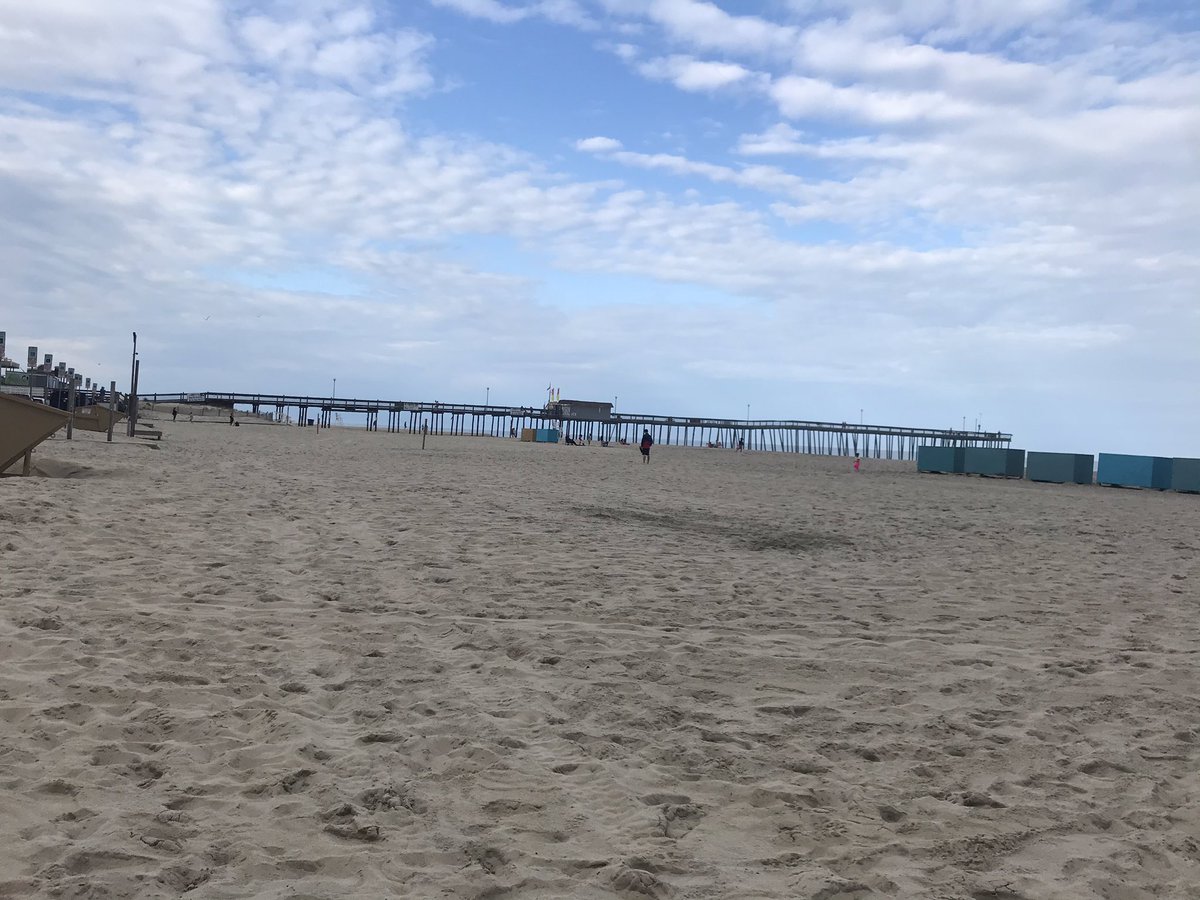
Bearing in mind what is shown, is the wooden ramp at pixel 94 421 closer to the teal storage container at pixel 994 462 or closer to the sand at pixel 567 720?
the sand at pixel 567 720

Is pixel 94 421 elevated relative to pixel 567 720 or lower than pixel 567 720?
elevated

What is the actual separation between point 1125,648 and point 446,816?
4.99m

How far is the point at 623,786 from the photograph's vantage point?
3.53 metres

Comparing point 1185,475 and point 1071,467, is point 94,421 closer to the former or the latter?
point 1071,467

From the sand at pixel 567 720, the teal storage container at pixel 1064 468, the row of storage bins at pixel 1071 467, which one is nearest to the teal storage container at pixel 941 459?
the row of storage bins at pixel 1071 467

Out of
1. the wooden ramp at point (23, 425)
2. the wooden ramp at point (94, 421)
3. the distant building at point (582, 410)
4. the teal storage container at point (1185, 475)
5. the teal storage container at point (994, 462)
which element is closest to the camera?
the wooden ramp at point (23, 425)

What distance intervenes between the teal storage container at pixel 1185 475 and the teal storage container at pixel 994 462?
5171 mm

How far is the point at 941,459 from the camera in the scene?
125 feet

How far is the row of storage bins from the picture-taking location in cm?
3189

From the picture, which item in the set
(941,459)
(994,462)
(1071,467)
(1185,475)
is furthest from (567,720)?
(941,459)

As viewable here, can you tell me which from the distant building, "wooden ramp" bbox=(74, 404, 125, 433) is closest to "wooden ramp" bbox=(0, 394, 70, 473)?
"wooden ramp" bbox=(74, 404, 125, 433)

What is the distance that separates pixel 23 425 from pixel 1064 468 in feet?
111

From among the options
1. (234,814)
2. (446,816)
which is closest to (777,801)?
(446,816)

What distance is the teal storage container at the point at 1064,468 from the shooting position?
3425 cm
